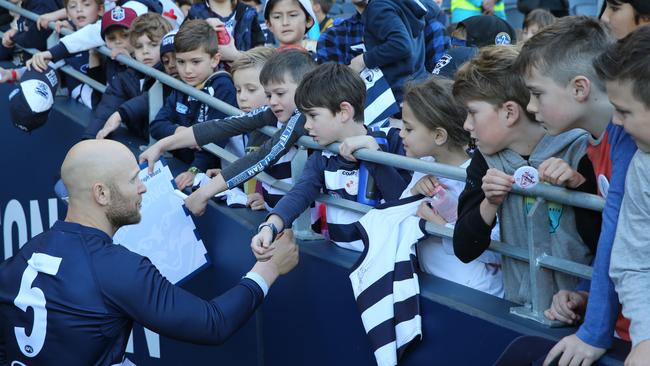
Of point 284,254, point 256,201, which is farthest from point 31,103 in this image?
point 284,254

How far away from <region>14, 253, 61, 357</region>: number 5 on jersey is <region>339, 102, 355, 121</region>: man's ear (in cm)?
135

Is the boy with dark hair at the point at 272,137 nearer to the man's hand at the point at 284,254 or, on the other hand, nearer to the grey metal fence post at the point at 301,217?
the grey metal fence post at the point at 301,217

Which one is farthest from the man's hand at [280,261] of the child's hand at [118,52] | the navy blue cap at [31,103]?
the navy blue cap at [31,103]

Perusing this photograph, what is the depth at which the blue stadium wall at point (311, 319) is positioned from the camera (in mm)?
3293

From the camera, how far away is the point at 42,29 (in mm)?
7953

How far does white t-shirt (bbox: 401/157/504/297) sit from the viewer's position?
350cm

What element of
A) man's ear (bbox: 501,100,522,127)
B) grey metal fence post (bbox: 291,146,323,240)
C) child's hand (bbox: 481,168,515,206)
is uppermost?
man's ear (bbox: 501,100,522,127)

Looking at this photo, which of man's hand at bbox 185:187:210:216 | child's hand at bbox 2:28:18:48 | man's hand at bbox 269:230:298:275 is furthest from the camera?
child's hand at bbox 2:28:18:48

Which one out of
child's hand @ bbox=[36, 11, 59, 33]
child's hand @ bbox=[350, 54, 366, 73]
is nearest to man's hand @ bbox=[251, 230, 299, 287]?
child's hand @ bbox=[350, 54, 366, 73]

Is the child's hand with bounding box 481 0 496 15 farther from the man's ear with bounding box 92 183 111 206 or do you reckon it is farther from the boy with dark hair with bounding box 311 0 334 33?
the man's ear with bounding box 92 183 111 206

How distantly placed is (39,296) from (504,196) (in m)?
1.71

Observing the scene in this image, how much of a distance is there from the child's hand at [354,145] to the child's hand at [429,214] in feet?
1.31

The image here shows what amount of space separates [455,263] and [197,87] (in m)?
2.55

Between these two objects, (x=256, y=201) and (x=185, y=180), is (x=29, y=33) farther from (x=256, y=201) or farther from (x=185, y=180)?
(x=256, y=201)
